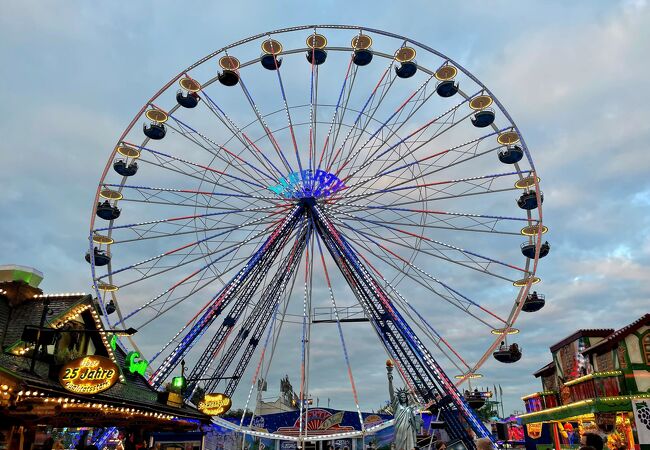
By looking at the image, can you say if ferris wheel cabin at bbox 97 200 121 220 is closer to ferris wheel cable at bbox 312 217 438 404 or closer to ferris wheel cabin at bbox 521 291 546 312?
ferris wheel cable at bbox 312 217 438 404

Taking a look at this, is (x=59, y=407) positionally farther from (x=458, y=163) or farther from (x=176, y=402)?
(x=458, y=163)

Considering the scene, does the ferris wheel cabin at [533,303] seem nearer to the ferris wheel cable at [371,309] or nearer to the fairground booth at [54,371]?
the ferris wheel cable at [371,309]

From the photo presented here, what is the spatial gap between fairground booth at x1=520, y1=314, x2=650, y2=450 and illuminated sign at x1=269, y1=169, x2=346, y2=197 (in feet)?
43.7

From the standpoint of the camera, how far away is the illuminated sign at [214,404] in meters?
19.5

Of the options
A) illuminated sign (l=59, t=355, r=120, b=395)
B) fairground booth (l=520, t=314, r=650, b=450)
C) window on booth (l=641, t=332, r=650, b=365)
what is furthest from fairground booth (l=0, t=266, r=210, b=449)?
window on booth (l=641, t=332, r=650, b=365)

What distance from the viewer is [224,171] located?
22.8 meters

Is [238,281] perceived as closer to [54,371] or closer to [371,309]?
[371,309]

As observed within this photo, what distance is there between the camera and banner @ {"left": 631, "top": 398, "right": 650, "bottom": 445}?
706 inches

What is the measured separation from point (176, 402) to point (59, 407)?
683 centimetres


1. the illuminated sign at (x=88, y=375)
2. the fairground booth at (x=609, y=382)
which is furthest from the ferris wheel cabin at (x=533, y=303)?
the illuminated sign at (x=88, y=375)

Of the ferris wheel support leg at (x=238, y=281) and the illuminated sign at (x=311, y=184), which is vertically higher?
the illuminated sign at (x=311, y=184)

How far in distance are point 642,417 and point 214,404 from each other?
16182 millimetres

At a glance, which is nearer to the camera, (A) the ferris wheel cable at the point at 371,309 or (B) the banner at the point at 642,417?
(B) the banner at the point at 642,417

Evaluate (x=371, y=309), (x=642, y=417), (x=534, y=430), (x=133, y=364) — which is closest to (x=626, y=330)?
(x=642, y=417)
